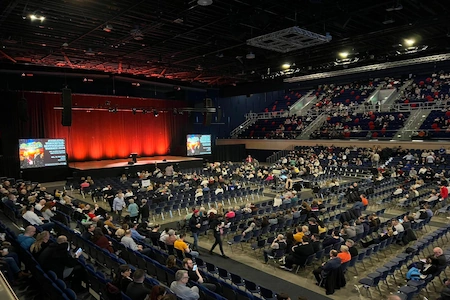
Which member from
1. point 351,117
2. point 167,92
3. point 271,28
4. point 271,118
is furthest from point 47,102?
point 351,117

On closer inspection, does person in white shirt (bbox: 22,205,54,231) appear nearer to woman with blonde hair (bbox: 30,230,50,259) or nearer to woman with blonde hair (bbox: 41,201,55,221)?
woman with blonde hair (bbox: 41,201,55,221)

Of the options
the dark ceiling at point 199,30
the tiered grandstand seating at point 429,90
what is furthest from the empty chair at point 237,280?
the tiered grandstand seating at point 429,90

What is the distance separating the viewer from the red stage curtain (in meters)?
23.9

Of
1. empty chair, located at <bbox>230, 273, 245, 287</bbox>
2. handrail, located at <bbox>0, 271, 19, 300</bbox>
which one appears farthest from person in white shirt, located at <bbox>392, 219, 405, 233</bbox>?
handrail, located at <bbox>0, 271, 19, 300</bbox>

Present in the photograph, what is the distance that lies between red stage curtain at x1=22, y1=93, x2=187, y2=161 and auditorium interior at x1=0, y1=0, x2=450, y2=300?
0.12 meters

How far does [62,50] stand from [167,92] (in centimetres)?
1384

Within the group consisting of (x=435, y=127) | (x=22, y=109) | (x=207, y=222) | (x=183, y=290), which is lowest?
(x=207, y=222)

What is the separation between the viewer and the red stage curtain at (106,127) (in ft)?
78.3

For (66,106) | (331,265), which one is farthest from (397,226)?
(66,106)

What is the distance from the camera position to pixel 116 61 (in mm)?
20938

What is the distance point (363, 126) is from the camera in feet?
91.9

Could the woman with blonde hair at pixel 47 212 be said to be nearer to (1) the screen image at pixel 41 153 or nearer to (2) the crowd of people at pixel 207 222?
(2) the crowd of people at pixel 207 222

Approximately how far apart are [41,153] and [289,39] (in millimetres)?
17971

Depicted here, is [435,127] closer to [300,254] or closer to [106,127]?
[300,254]
